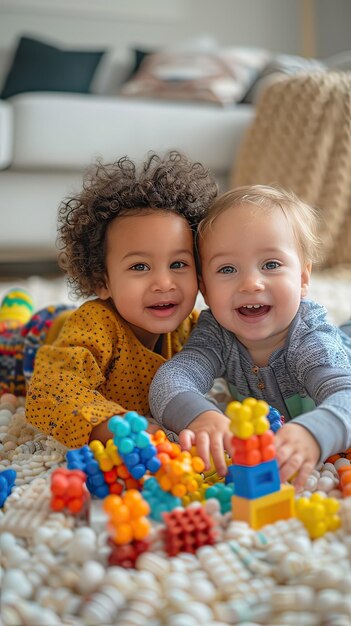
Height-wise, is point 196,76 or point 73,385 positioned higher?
point 196,76

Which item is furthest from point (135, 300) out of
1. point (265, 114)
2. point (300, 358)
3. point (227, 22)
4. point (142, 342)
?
point (227, 22)

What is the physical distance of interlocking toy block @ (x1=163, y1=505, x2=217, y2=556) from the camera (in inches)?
25.2

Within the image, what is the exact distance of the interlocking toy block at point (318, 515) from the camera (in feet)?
2.18

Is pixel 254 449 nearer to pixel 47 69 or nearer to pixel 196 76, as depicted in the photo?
pixel 196 76

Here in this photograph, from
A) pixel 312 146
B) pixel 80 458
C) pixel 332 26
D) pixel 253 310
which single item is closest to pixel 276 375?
pixel 253 310

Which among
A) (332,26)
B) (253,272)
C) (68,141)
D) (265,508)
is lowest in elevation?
(68,141)

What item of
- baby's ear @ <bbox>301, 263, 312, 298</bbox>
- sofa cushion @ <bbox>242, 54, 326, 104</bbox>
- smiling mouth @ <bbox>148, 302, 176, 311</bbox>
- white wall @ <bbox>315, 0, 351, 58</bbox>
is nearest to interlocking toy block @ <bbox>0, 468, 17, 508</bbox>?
smiling mouth @ <bbox>148, 302, 176, 311</bbox>

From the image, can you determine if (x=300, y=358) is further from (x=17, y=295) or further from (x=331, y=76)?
(x=331, y=76)

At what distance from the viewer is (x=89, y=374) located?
38.8 inches

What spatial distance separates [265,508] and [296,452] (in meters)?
0.07

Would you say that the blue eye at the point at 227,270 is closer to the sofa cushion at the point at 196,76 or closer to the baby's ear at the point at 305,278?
the baby's ear at the point at 305,278

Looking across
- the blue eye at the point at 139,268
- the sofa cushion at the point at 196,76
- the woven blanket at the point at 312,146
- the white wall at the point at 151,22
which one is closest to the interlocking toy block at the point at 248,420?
the blue eye at the point at 139,268

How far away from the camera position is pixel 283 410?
1.03m

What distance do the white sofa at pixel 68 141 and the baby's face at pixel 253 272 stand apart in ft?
4.85
